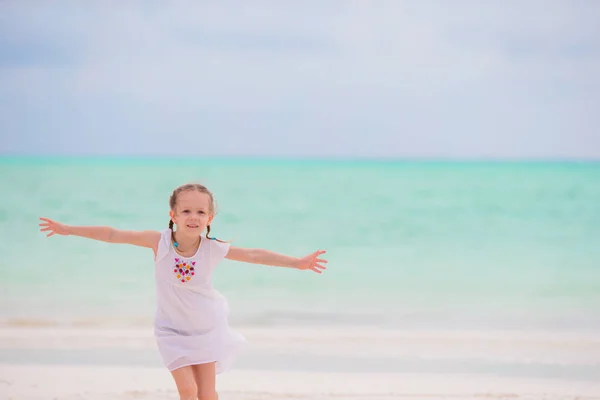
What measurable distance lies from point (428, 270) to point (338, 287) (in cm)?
124

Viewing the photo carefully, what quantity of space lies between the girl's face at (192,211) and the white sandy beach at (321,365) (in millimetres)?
1070

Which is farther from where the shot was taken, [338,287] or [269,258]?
[338,287]

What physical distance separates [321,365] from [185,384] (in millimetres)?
1529

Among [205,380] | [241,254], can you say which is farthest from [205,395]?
[241,254]

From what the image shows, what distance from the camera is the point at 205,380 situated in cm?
281

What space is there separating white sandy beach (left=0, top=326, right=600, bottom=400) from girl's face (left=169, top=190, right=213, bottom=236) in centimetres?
107

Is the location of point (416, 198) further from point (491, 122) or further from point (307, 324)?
point (307, 324)

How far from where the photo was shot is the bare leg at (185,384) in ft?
8.97

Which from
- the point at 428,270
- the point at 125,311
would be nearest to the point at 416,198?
the point at 428,270

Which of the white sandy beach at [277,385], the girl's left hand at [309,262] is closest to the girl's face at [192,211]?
the girl's left hand at [309,262]

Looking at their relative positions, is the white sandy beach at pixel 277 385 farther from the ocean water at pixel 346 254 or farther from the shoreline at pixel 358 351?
the ocean water at pixel 346 254

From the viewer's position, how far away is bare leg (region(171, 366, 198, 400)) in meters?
2.73

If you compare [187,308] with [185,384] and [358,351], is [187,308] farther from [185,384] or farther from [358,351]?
[358,351]

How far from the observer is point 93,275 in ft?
23.5
